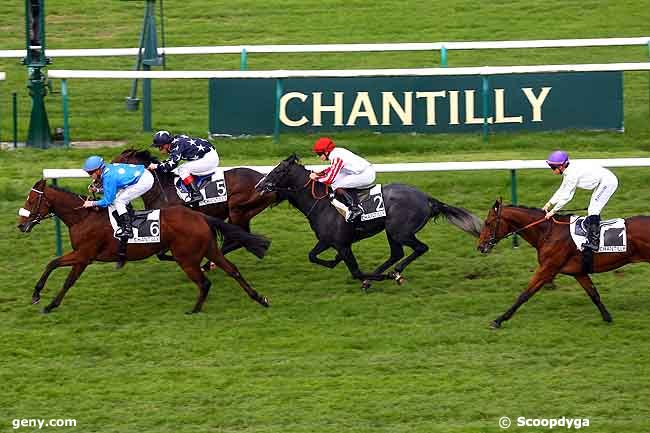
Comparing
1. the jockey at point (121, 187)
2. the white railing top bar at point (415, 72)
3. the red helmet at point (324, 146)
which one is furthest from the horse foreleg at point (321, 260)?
the white railing top bar at point (415, 72)

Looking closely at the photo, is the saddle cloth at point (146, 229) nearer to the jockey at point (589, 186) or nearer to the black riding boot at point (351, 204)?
the black riding boot at point (351, 204)

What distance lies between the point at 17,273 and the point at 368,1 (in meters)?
10.2

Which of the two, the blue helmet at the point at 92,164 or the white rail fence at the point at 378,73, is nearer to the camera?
the blue helmet at the point at 92,164

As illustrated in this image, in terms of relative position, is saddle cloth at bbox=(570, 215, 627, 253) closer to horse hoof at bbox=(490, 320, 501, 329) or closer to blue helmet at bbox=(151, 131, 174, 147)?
horse hoof at bbox=(490, 320, 501, 329)

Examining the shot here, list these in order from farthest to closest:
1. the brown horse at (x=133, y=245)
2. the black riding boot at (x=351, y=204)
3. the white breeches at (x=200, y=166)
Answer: the white breeches at (x=200, y=166)
the black riding boot at (x=351, y=204)
the brown horse at (x=133, y=245)

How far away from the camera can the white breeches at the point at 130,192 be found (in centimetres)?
1169

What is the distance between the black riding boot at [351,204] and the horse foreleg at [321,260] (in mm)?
361

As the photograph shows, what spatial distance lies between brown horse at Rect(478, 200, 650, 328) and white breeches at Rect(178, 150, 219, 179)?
2.65 m

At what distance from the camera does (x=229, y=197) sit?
12625 mm

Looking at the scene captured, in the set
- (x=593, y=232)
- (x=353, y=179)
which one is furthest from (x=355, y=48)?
(x=593, y=232)

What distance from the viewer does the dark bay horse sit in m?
12.1

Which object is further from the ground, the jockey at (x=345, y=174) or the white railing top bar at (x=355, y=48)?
the white railing top bar at (x=355, y=48)

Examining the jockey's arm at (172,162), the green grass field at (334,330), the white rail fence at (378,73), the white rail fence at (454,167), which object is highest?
the white rail fence at (378,73)

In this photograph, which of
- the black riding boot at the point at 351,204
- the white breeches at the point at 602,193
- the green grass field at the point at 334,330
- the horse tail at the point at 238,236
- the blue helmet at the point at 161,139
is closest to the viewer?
the green grass field at the point at 334,330
